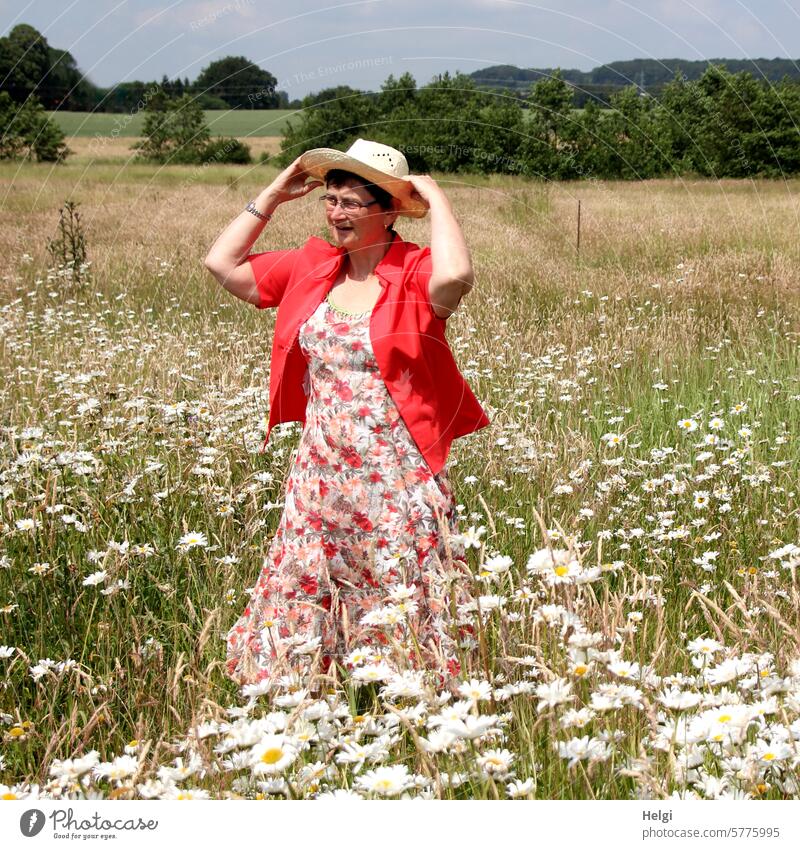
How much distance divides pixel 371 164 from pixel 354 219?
18 centimetres

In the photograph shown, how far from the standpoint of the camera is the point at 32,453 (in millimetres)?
3689

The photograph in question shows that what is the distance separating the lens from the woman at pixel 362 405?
2.99m

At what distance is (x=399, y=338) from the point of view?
2.99m

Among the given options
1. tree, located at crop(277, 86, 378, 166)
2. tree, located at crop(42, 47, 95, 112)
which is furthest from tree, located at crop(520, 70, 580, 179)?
tree, located at crop(42, 47, 95, 112)

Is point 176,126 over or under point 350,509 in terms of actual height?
over

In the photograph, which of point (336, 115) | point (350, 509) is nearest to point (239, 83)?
point (336, 115)

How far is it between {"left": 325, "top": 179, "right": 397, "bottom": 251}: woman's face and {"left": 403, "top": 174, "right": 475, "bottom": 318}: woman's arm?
0.47ft

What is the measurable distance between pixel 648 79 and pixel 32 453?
240 centimetres

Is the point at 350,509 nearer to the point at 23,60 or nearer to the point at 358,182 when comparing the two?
the point at 358,182

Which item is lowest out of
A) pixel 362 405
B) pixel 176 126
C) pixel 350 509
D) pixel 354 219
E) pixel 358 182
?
pixel 350 509

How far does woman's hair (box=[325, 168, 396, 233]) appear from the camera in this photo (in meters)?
3.00

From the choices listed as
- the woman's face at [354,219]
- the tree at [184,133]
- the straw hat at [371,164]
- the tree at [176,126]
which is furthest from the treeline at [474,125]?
the tree at [176,126]

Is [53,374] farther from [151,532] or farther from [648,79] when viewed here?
[648,79]

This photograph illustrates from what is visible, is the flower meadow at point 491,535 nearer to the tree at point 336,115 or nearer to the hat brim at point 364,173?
the tree at point 336,115
